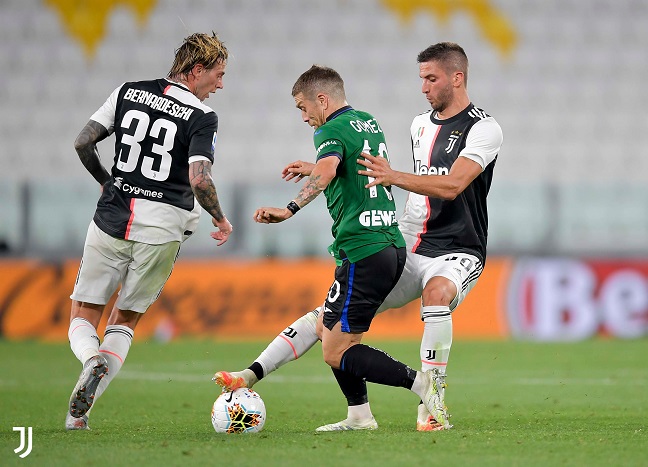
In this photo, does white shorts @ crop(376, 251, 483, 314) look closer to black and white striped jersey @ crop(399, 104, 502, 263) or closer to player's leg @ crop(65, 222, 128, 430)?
black and white striped jersey @ crop(399, 104, 502, 263)

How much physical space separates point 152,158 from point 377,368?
1787 millimetres

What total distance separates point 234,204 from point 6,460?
8.60 m

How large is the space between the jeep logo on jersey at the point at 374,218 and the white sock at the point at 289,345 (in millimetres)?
775

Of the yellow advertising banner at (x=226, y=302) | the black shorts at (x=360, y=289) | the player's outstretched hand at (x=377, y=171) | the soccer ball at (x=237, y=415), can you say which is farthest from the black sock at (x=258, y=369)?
the yellow advertising banner at (x=226, y=302)

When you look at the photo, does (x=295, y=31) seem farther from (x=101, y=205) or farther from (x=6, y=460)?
(x=6, y=460)

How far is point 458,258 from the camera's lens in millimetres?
6105

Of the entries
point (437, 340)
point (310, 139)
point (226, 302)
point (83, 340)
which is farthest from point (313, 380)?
point (310, 139)

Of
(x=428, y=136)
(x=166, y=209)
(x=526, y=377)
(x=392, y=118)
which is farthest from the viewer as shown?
(x=392, y=118)

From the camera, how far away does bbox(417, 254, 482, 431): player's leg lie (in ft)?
18.6

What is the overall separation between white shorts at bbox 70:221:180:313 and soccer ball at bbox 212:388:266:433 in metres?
0.91

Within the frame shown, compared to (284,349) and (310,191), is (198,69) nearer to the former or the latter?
(310,191)

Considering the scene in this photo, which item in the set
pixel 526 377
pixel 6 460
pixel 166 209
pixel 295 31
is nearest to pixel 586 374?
pixel 526 377

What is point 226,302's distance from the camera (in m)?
13.0

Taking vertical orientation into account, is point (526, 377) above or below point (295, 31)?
below
